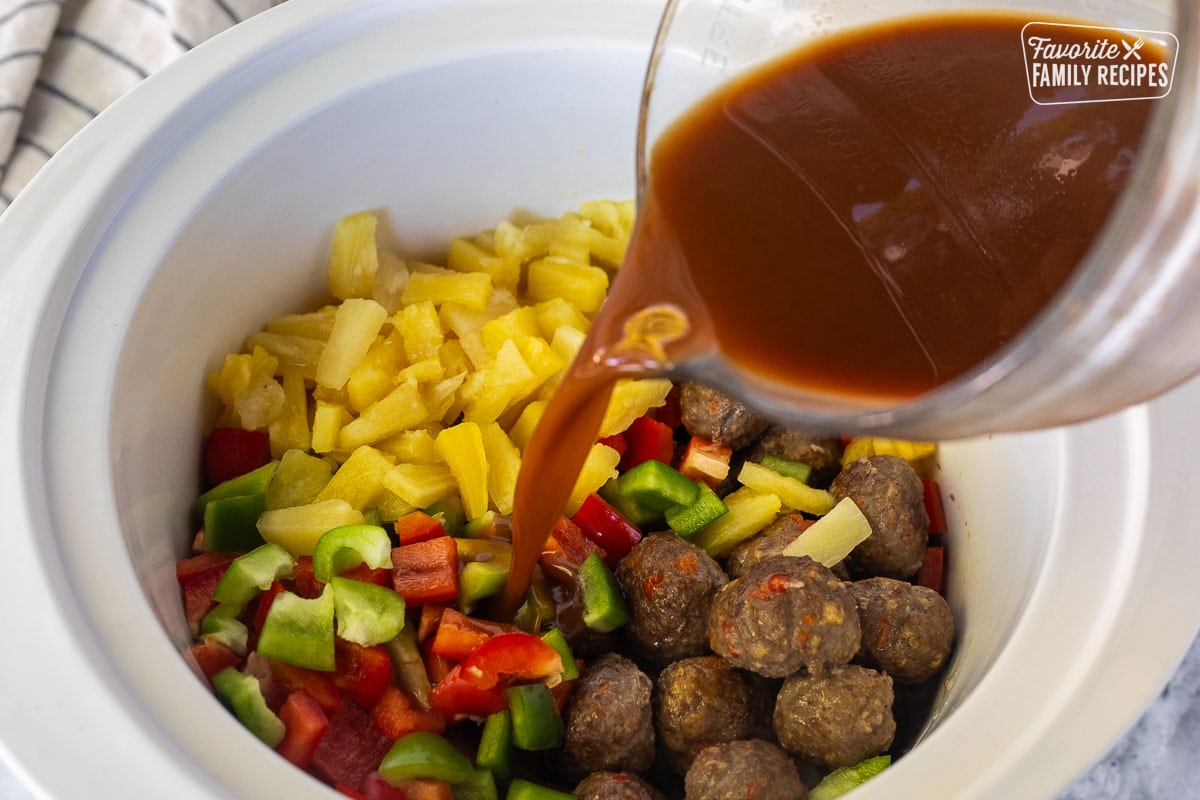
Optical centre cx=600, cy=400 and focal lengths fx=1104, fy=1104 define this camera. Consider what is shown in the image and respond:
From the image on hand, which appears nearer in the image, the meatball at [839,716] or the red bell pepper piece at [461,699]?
the meatball at [839,716]

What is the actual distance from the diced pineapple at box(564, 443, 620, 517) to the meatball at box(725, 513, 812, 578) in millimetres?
298

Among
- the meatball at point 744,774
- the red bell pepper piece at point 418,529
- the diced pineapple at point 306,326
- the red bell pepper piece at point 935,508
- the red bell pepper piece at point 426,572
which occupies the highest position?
the diced pineapple at point 306,326

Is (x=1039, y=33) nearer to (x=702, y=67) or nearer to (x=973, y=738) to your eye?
(x=702, y=67)

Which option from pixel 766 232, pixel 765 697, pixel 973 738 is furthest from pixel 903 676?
pixel 766 232

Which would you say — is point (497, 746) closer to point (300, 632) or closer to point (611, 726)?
point (611, 726)

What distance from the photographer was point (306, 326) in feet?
7.79

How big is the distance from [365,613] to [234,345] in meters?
0.74

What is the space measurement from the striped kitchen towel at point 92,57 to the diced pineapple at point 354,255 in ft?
2.57

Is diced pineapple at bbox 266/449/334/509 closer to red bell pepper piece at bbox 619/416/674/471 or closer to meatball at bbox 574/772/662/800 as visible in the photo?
red bell pepper piece at bbox 619/416/674/471

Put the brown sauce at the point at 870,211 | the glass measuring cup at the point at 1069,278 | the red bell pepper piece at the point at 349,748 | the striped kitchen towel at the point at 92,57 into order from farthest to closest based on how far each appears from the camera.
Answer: the striped kitchen towel at the point at 92,57 → the red bell pepper piece at the point at 349,748 → the brown sauce at the point at 870,211 → the glass measuring cup at the point at 1069,278

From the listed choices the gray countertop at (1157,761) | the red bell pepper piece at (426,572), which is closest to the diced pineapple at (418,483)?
the red bell pepper piece at (426,572)

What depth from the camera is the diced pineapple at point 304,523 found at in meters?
2.04

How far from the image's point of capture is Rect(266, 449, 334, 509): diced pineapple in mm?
2166

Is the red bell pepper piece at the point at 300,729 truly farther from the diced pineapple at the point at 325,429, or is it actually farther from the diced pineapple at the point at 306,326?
the diced pineapple at the point at 306,326
